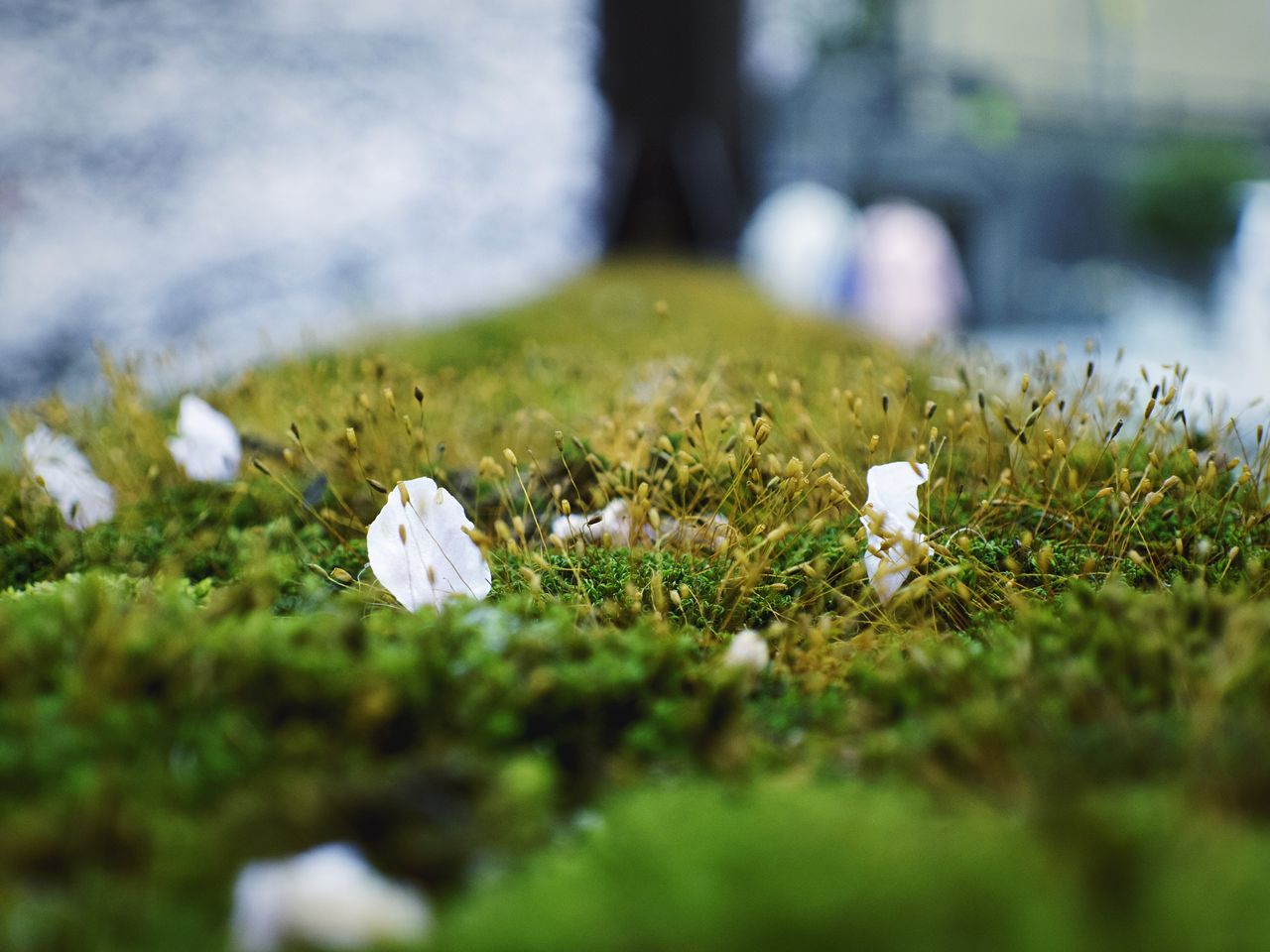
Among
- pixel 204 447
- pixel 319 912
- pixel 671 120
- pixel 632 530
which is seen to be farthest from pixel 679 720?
pixel 671 120

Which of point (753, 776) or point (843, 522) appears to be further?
point (843, 522)

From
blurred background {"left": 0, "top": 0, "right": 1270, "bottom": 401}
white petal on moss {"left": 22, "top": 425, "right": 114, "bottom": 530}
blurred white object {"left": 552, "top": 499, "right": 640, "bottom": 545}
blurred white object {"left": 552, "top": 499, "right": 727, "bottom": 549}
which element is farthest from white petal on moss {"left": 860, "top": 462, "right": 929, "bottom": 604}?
blurred background {"left": 0, "top": 0, "right": 1270, "bottom": 401}

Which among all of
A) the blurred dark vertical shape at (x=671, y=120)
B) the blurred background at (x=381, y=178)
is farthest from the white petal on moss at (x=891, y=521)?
the blurred dark vertical shape at (x=671, y=120)

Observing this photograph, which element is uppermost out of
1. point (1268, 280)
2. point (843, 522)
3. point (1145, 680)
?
point (1145, 680)

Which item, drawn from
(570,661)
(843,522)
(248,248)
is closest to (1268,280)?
(248,248)

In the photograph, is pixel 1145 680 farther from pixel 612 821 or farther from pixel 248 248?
pixel 248 248

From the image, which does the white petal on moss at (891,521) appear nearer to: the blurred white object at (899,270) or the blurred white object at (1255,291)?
the blurred white object at (899,270)

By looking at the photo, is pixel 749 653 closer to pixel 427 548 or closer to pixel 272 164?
pixel 427 548
